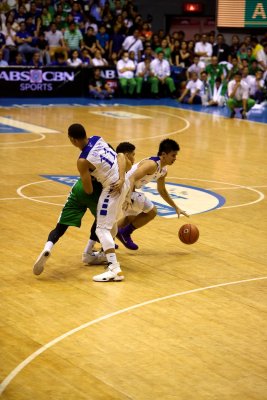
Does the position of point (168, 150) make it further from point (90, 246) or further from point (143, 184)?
point (90, 246)

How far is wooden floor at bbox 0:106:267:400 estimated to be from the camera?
6133mm

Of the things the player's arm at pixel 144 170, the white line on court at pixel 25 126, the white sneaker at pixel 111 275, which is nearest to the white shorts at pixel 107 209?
the white sneaker at pixel 111 275

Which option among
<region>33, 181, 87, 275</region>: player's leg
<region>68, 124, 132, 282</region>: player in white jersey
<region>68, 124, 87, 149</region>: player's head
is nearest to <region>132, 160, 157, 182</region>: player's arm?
<region>68, 124, 132, 282</region>: player in white jersey

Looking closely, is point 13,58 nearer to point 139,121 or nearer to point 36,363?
point 139,121

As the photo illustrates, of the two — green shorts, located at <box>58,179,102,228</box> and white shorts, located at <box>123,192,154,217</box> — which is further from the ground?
green shorts, located at <box>58,179,102,228</box>

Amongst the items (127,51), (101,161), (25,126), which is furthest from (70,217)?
(127,51)

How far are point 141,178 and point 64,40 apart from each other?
18.0 metres

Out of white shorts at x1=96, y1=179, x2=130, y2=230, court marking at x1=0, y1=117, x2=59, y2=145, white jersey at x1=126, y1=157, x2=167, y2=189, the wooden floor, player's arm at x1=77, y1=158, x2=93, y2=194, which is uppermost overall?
player's arm at x1=77, y1=158, x2=93, y2=194

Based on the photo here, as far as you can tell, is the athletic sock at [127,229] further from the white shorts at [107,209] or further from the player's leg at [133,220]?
the white shorts at [107,209]

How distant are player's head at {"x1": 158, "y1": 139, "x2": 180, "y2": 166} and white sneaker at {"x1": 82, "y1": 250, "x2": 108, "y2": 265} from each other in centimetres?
119

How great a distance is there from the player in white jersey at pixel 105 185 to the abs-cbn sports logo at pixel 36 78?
1661 centimetres

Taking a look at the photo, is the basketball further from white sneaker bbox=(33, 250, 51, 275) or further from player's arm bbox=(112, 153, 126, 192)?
white sneaker bbox=(33, 250, 51, 275)

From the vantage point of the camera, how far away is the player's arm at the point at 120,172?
8.45 m

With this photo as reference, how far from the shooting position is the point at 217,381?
20.1ft
